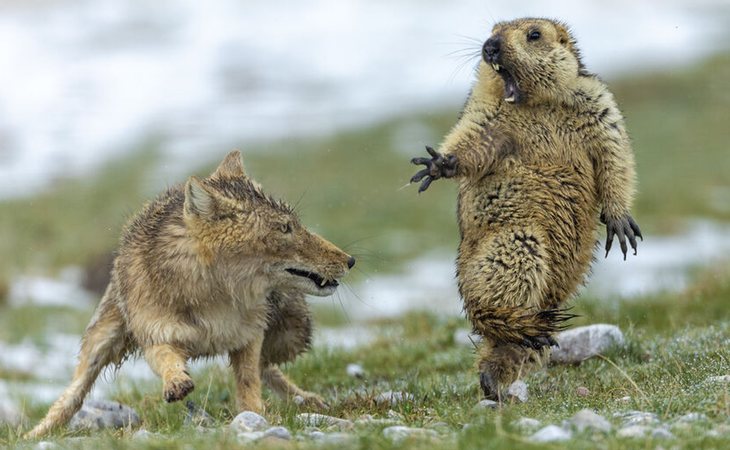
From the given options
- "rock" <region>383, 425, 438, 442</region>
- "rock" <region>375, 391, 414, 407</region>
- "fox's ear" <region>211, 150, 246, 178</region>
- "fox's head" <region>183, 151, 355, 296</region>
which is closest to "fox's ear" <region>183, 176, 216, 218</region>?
"fox's head" <region>183, 151, 355, 296</region>

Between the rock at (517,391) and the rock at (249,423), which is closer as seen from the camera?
the rock at (249,423)

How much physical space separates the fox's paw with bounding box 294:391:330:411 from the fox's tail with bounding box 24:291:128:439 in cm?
148

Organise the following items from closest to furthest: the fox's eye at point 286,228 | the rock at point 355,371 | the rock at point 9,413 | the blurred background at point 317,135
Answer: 1. the fox's eye at point 286,228
2. the rock at point 9,413
3. the rock at point 355,371
4. the blurred background at point 317,135

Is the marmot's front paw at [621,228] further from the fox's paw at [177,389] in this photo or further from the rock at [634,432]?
the fox's paw at [177,389]

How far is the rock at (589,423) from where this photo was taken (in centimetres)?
524

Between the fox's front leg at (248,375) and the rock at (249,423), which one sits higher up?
the fox's front leg at (248,375)

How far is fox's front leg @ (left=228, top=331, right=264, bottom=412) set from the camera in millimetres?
7621

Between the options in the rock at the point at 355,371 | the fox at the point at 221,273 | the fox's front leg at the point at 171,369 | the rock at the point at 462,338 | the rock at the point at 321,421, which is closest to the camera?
the rock at the point at 321,421

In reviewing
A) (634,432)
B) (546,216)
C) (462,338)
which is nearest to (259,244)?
(546,216)

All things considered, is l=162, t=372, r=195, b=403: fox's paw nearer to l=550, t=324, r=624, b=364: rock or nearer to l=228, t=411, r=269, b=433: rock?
l=228, t=411, r=269, b=433: rock

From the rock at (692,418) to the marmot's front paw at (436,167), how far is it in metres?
2.38

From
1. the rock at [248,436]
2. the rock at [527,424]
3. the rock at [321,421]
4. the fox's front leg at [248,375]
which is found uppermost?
the fox's front leg at [248,375]

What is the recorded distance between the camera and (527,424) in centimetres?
555

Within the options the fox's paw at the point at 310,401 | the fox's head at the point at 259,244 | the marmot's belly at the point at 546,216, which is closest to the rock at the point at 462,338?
the fox's paw at the point at 310,401
